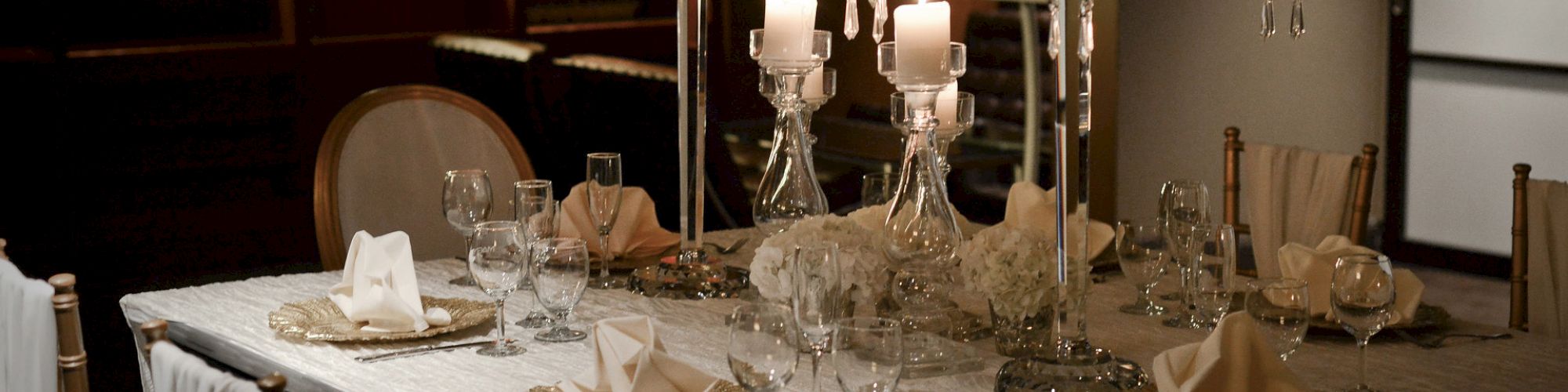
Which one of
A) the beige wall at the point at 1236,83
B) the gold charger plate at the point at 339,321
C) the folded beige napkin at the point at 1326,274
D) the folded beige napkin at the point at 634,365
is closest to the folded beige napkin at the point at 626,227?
the gold charger plate at the point at 339,321

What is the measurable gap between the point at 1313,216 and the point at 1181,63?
6.73 feet

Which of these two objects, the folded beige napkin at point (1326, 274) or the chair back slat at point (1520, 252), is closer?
the folded beige napkin at point (1326, 274)

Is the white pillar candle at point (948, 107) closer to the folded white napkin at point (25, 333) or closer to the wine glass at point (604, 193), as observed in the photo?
the wine glass at point (604, 193)

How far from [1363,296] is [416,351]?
1038mm

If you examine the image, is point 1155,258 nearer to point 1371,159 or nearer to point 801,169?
point 801,169

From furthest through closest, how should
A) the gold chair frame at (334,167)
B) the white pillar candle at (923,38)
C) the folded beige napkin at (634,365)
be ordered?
1. the gold chair frame at (334,167)
2. the white pillar candle at (923,38)
3. the folded beige napkin at (634,365)

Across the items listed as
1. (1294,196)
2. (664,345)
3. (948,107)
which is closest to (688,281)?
(664,345)

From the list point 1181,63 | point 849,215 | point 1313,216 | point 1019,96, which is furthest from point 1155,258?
point 1181,63

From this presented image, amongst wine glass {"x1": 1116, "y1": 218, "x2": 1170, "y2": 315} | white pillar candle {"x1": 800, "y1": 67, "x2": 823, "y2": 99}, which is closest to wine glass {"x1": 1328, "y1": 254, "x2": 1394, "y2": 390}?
wine glass {"x1": 1116, "y1": 218, "x2": 1170, "y2": 315}

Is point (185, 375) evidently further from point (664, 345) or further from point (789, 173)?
point (789, 173)

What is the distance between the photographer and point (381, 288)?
1848mm

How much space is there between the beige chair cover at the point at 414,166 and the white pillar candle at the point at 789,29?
2.65 feet

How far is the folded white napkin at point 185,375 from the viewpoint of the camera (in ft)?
3.79

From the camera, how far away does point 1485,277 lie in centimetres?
A: 445
